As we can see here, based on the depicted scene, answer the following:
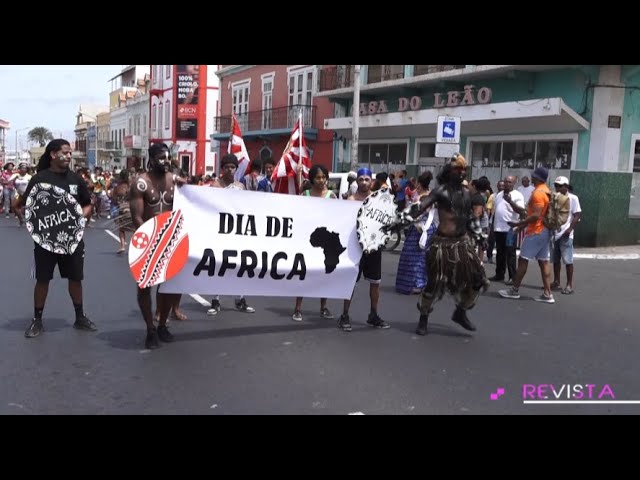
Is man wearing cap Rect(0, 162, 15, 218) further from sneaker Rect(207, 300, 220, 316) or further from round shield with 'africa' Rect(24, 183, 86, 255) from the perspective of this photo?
round shield with 'africa' Rect(24, 183, 86, 255)

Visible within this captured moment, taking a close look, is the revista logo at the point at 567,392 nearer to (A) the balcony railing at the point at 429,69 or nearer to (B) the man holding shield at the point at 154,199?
(B) the man holding shield at the point at 154,199

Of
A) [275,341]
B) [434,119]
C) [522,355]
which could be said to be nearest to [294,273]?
[275,341]

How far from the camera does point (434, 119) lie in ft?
65.3

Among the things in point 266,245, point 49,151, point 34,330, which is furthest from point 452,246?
point 34,330

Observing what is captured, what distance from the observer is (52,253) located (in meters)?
6.19

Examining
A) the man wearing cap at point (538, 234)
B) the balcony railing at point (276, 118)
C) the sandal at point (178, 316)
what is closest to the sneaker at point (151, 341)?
the sandal at point (178, 316)

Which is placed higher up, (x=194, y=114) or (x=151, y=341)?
(x=194, y=114)

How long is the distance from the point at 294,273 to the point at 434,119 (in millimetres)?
14617

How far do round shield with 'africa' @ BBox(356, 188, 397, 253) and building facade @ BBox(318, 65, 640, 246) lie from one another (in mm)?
10704

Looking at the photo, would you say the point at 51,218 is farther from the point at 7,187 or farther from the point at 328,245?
the point at 7,187

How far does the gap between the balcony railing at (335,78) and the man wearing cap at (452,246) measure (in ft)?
60.1

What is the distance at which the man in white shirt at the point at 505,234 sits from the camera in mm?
10500

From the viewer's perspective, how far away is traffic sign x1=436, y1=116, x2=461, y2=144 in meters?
13.7

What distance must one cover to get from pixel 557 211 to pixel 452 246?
10.8 ft
